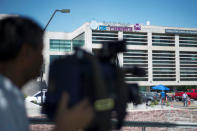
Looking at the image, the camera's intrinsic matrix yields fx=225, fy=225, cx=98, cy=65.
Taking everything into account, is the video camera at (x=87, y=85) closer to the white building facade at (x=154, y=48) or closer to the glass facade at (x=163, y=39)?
the white building facade at (x=154, y=48)

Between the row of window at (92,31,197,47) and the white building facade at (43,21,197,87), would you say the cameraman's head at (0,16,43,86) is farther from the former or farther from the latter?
the row of window at (92,31,197,47)

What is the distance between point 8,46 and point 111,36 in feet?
217

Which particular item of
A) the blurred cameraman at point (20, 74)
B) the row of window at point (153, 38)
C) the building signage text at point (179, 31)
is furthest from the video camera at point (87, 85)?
the building signage text at point (179, 31)

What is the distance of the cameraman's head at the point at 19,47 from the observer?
0.82 meters

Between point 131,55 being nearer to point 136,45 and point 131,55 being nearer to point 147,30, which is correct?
point 136,45

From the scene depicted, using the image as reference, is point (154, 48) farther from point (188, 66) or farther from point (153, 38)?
point (188, 66)

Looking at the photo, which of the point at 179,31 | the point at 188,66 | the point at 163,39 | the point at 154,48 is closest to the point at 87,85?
the point at 154,48

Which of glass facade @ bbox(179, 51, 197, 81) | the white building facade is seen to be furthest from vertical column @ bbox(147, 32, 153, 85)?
glass facade @ bbox(179, 51, 197, 81)

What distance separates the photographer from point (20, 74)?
2.86 ft

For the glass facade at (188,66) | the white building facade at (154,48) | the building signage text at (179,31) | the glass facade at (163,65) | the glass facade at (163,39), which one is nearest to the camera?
the white building facade at (154,48)

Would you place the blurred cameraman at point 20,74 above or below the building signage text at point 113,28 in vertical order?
below

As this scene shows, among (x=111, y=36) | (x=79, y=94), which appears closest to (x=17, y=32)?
(x=79, y=94)

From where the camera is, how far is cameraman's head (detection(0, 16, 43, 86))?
82 centimetres

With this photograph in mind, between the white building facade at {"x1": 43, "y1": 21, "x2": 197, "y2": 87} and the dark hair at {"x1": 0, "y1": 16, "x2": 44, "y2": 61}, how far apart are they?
6355 centimetres
